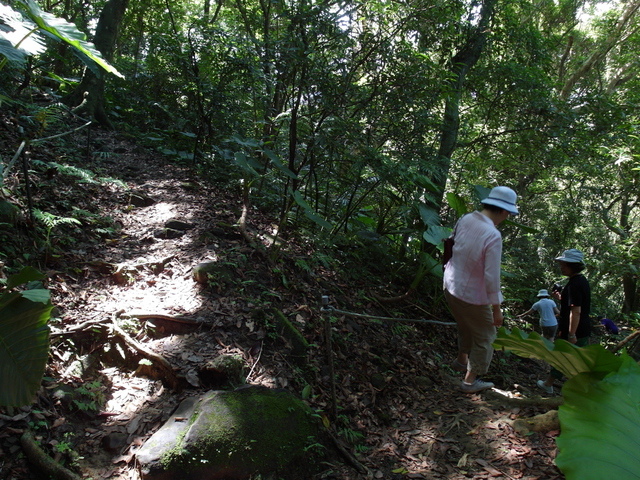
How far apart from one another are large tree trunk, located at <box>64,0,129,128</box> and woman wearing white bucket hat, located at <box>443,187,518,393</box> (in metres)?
7.77

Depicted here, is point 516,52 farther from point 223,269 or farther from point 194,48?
point 223,269

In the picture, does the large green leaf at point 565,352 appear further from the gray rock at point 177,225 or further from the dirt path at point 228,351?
the gray rock at point 177,225

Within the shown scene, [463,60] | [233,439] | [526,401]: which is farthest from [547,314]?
[233,439]

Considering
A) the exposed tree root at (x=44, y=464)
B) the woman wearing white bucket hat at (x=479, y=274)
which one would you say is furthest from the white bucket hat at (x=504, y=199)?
the exposed tree root at (x=44, y=464)

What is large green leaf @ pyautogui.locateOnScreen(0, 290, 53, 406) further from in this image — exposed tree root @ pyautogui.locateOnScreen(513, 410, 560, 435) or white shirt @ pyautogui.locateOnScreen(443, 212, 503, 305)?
exposed tree root @ pyautogui.locateOnScreen(513, 410, 560, 435)

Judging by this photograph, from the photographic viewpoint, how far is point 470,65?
6.81 metres

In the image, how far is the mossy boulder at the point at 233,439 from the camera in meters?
2.27

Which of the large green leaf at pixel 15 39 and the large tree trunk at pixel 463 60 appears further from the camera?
the large tree trunk at pixel 463 60

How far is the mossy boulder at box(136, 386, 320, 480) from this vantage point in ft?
7.45

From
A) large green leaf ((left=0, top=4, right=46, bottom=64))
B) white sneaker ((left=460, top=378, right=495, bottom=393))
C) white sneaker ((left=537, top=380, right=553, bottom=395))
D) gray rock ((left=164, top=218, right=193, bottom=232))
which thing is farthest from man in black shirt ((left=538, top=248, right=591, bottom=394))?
large green leaf ((left=0, top=4, right=46, bottom=64))

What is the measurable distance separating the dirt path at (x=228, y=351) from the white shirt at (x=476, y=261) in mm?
1014

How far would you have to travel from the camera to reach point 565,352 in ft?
6.72

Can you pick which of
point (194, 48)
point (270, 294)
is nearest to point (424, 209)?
point (270, 294)

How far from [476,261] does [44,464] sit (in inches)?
128
